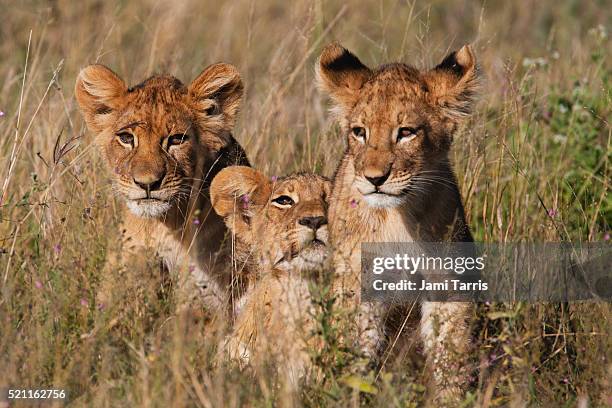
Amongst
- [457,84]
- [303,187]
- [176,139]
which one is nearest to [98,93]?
[176,139]

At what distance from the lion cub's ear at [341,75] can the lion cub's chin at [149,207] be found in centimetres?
119

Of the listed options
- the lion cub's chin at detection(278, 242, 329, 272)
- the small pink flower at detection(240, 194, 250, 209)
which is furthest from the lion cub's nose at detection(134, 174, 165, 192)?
the lion cub's chin at detection(278, 242, 329, 272)

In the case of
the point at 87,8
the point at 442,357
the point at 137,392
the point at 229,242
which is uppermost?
the point at 87,8

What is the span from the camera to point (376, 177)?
593 cm

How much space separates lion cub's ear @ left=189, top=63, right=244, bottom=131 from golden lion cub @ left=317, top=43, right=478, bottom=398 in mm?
803

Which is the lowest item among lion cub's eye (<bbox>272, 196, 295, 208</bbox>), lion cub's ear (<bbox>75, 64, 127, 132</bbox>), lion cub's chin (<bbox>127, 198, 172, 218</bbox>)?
lion cub's chin (<bbox>127, 198, 172, 218</bbox>)

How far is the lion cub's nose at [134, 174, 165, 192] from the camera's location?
Answer: 6.47 metres

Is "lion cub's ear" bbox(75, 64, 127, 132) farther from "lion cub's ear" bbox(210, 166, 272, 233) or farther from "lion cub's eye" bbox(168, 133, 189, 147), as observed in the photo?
"lion cub's ear" bbox(210, 166, 272, 233)

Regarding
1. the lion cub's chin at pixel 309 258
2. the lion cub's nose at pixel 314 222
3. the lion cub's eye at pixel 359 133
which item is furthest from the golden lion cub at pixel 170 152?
the lion cub's eye at pixel 359 133

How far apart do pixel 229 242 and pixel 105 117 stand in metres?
1.17

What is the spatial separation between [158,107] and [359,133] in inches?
55.0

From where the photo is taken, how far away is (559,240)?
Result: 718cm

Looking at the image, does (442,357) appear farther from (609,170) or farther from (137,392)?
(609,170)

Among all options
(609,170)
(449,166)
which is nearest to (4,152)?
(449,166)
